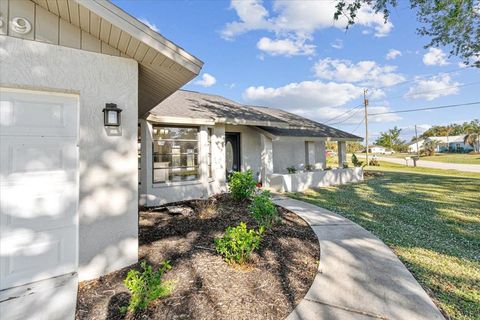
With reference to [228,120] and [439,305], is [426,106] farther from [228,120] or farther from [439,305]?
[439,305]

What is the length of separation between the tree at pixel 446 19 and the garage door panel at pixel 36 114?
28.4 feet

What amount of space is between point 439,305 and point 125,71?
5.47m

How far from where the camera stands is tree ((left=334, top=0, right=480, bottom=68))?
8305mm

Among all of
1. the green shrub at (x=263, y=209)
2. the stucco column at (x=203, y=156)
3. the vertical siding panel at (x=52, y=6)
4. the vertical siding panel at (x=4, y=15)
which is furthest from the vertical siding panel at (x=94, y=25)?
the stucco column at (x=203, y=156)

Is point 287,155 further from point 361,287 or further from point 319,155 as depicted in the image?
point 361,287

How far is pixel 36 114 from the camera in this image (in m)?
3.29

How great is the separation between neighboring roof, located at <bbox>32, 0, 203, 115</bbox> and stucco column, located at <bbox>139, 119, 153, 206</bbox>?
3.86m

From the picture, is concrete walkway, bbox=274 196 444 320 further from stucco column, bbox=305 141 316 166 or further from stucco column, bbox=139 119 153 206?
stucco column, bbox=305 141 316 166

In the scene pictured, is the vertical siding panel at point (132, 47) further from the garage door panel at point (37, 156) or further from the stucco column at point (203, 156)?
the stucco column at point (203, 156)

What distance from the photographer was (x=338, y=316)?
270cm

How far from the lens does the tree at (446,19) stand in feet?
27.2

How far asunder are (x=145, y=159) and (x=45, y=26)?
5.27 metres

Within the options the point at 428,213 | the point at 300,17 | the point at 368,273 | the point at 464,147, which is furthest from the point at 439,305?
the point at 464,147

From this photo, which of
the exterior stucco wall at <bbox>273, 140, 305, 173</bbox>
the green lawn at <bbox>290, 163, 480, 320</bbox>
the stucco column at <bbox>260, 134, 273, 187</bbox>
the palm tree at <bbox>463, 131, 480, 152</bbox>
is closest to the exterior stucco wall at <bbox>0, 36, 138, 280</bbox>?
the green lawn at <bbox>290, 163, 480, 320</bbox>
